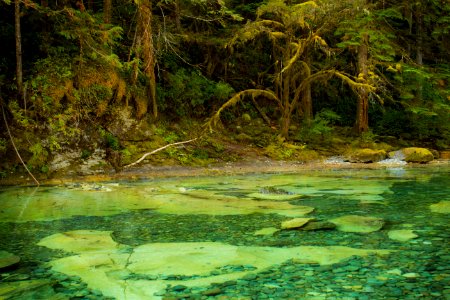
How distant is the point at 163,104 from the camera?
50.1 feet

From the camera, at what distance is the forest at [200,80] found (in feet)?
37.7

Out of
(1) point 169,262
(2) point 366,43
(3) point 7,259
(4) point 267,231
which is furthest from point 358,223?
(2) point 366,43

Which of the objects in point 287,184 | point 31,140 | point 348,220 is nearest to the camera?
point 348,220

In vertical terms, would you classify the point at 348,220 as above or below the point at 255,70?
below

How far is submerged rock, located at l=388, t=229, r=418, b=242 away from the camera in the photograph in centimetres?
482

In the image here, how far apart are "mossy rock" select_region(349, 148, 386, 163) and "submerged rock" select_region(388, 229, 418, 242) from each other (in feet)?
32.2

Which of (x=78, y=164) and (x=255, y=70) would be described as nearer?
(x=78, y=164)

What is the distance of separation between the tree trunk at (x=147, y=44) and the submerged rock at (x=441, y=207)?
362 inches

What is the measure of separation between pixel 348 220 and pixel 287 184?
13.6ft

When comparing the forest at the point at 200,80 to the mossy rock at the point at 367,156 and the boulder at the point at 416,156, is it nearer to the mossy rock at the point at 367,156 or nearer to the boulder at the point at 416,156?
the mossy rock at the point at 367,156

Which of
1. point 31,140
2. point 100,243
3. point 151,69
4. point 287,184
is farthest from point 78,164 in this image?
point 100,243

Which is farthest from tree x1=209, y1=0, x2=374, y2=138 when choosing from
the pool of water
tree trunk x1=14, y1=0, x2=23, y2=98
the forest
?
the pool of water

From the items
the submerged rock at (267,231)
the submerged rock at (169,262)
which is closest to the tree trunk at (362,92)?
the submerged rock at (267,231)

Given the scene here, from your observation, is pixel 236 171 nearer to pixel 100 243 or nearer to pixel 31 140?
pixel 31 140
